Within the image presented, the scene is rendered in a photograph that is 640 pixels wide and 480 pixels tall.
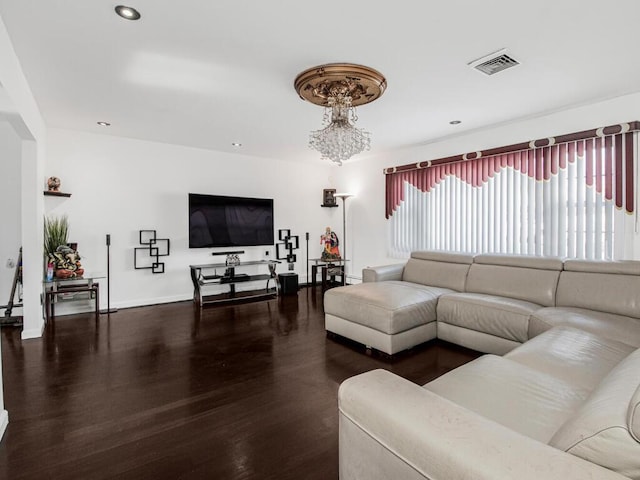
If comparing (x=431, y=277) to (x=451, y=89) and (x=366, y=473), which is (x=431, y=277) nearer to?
(x=451, y=89)

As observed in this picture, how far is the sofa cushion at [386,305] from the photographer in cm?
287

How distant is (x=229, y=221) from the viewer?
211 inches

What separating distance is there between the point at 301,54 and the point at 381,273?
8.29ft

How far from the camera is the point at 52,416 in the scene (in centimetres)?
203

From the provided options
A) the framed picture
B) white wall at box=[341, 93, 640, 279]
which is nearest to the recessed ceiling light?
white wall at box=[341, 93, 640, 279]

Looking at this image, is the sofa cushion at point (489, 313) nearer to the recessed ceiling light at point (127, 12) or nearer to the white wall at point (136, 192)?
the recessed ceiling light at point (127, 12)

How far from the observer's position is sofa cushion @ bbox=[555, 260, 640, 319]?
2664 mm

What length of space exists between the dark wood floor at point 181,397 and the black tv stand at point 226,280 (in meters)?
1.02

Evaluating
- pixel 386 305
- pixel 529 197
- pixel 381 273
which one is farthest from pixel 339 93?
pixel 529 197

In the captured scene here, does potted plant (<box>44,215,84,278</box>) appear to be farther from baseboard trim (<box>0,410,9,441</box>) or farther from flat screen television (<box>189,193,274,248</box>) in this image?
baseboard trim (<box>0,410,9,441</box>)

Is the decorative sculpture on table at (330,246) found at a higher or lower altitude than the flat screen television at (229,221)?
lower

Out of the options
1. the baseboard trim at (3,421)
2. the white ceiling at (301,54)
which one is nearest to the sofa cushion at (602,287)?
the white ceiling at (301,54)

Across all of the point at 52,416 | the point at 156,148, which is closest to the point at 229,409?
the point at 52,416

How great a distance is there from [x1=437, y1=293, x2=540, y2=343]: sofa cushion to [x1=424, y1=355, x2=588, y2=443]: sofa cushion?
3.74 feet
